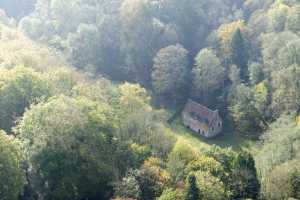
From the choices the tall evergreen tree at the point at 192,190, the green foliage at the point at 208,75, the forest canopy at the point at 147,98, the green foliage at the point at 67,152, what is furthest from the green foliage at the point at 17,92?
the green foliage at the point at 208,75

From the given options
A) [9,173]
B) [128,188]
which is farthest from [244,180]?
[9,173]

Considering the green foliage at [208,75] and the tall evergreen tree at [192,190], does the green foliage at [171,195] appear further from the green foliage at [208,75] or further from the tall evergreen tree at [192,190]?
the green foliage at [208,75]

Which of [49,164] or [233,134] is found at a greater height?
[233,134]

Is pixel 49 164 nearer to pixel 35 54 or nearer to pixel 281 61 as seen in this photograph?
pixel 35 54

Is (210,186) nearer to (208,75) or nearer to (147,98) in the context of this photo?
(147,98)

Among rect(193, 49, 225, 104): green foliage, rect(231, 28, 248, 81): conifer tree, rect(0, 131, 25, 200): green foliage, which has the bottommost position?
rect(0, 131, 25, 200): green foliage

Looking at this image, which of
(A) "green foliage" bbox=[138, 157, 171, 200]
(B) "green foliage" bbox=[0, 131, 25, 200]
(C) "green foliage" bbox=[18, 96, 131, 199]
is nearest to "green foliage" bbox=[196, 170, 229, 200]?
(A) "green foliage" bbox=[138, 157, 171, 200]

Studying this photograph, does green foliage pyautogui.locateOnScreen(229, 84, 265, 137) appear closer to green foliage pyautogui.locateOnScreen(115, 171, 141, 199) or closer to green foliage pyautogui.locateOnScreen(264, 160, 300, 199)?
green foliage pyautogui.locateOnScreen(264, 160, 300, 199)

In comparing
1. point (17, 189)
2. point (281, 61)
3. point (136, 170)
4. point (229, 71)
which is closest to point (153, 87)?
point (229, 71)
